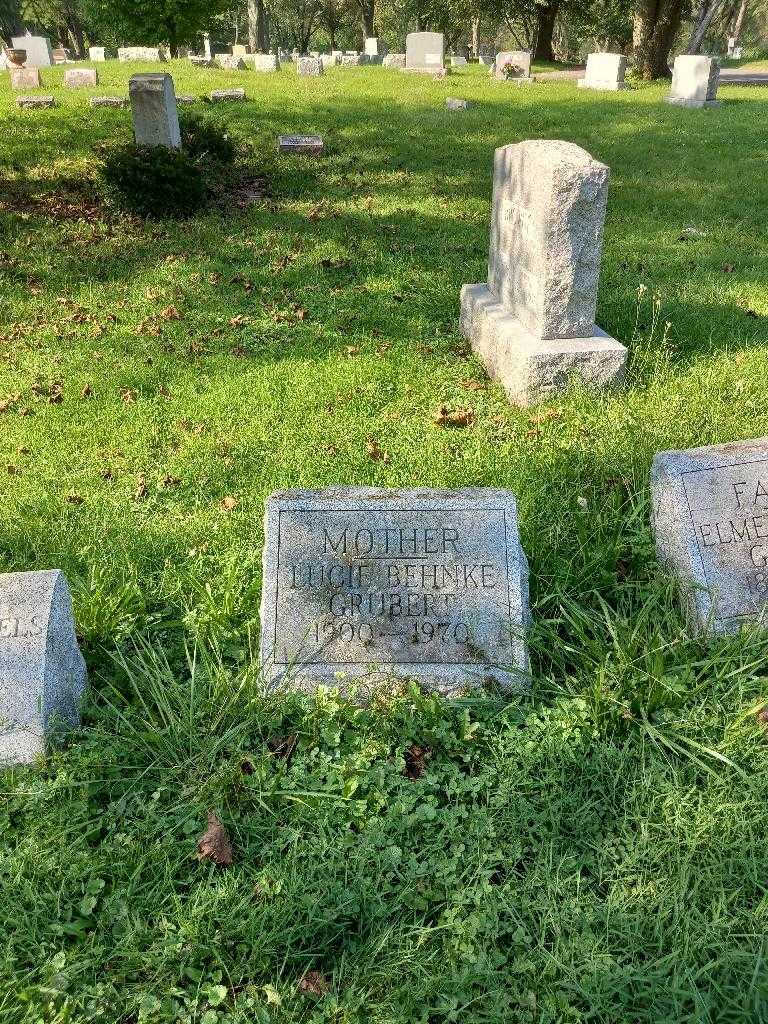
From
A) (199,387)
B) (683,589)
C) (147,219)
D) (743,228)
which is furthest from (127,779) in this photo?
(743,228)

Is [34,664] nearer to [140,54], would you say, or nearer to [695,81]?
[695,81]

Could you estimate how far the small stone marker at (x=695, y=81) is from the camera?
16.8 metres

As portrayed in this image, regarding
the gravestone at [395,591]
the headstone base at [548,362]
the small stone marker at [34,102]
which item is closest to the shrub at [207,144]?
the small stone marker at [34,102]

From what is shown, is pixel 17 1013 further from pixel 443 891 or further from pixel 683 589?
pixel 683 589

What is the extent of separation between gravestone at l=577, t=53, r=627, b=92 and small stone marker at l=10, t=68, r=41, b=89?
12.6m

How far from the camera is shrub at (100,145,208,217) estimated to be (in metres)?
8.57

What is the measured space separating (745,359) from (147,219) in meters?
6.39

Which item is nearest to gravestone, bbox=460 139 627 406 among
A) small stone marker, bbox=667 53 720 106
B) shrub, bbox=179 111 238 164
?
shrub, bbox=179 111 238 164

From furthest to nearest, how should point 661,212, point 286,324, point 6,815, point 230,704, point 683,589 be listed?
point 661,212
point 286,324
point 683,589
point 230,704
point 6,815

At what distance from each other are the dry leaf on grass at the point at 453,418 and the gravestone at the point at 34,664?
272 centimetres

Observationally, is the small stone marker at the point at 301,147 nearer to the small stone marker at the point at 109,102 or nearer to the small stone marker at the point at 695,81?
the small stone marker at the point at 109,102

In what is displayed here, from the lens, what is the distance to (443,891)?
240 cm

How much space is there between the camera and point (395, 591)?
3.09 meters

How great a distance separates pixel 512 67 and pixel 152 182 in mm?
16081
